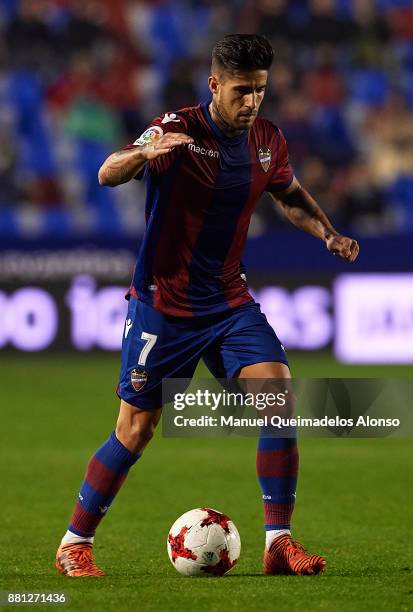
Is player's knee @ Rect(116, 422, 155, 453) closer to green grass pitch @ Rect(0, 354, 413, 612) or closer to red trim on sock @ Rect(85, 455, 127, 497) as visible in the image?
red trim on sock @ Rect(85, 455, 127, 497)

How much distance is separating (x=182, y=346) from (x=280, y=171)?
860mm

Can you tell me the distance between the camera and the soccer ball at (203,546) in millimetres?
4891

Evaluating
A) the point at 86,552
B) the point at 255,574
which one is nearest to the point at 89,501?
the point at 86,552

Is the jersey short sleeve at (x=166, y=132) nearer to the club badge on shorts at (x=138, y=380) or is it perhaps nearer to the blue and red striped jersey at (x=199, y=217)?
the blue and red striped jersey at (x=199, y=217)

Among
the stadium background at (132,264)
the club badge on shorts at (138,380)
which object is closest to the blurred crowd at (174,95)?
the stadium background at (132,264)

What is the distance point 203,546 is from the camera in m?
4.88

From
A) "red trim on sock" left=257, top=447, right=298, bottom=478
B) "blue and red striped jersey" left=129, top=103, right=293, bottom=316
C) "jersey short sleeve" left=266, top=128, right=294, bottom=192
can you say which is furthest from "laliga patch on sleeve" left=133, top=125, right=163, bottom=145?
"red trim on sock" left=257, top=447, right=298, bottom=478

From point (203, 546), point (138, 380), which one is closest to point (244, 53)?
point (138, 380)

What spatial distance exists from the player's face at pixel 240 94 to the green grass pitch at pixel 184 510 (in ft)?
5.75

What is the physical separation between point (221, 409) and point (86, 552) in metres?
0.86

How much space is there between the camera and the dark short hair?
4.84 meters

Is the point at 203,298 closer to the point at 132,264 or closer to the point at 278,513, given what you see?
the point at 278,513

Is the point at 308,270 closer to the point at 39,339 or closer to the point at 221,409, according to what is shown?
the point at 39,339

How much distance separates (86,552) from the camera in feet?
16.5
